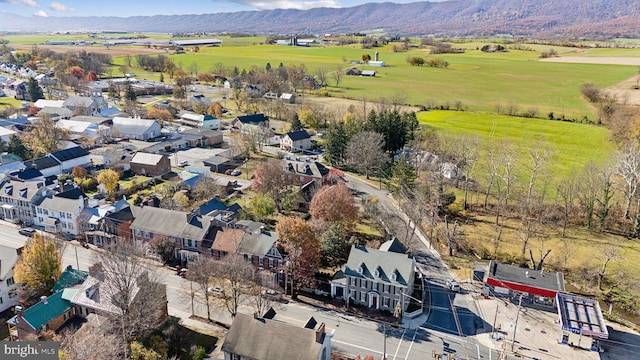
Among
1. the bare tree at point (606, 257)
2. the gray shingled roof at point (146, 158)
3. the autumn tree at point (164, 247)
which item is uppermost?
the gray shingled roof at point (146, 158)

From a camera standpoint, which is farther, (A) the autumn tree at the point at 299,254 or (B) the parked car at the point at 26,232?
(B) the parked car at the point at 26,232

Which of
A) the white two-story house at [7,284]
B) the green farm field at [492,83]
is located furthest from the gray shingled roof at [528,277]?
the green farm field at [492,83]

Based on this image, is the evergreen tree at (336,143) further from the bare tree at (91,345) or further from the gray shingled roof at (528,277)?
the bare tree at (91,345)

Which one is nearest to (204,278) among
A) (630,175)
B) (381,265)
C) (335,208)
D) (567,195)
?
(381,265)

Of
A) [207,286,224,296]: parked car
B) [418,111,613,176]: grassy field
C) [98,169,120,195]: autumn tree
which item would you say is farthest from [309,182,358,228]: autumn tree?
[418,111,613,176]: grassy field

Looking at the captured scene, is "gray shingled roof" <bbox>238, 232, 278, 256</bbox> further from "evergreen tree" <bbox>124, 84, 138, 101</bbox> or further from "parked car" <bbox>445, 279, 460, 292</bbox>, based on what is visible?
"evergreen tree" <bbox>124, 84, 138, 101</bbox>

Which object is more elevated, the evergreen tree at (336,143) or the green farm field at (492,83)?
the green farm field at (492,83)
